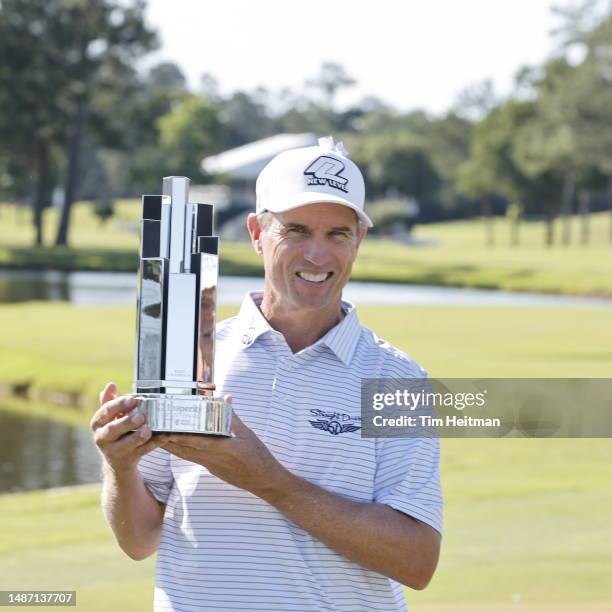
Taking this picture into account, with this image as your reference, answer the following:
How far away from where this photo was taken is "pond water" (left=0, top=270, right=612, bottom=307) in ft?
122

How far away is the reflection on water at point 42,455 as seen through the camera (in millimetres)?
13859

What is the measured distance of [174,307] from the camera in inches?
105

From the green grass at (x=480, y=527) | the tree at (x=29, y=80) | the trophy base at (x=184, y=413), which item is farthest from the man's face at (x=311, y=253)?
the tree at (x=29, y=80)

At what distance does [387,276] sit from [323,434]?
45663mm

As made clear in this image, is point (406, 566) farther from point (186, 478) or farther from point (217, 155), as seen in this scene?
point (217, 155)

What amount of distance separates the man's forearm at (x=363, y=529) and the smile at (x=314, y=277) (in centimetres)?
46

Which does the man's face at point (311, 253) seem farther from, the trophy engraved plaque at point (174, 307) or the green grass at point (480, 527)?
the green grass at point (480, 527)

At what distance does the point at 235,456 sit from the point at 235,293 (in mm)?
35592

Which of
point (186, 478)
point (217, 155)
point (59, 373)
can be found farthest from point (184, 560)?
point (217, 155)

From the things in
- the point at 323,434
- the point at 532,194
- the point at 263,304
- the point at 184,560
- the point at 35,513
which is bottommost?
the point at 35,513

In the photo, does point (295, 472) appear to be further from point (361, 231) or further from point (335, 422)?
point (361, 231)

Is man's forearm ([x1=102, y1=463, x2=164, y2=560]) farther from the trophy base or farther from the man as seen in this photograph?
the trophy base

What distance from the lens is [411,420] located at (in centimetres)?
308

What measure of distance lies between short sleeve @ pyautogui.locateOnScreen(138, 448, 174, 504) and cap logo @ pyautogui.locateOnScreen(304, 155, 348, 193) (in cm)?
68
